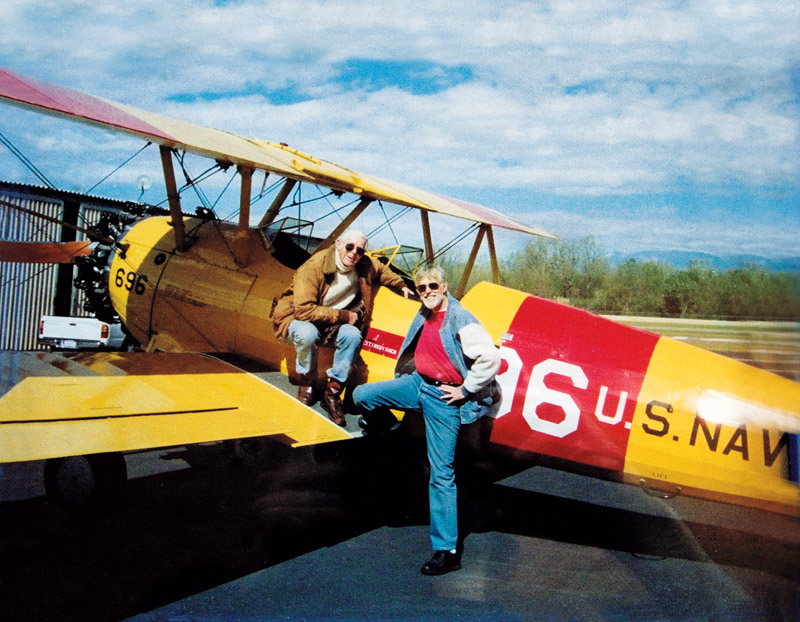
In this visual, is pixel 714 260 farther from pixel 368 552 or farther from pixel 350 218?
pixel 350 218

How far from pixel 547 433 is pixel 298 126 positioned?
287cm

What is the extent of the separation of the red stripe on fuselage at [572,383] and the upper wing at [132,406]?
39.9 inches

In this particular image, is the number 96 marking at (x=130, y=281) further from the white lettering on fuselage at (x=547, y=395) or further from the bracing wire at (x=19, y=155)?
the white lettering on fuselage at (x=547, y=395)

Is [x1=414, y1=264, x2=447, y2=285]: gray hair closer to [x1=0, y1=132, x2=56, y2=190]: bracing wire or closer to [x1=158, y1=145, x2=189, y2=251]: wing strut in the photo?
[x1=0, y1=132, x2=56, y2=190]: bracing wire

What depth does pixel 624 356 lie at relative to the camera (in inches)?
125

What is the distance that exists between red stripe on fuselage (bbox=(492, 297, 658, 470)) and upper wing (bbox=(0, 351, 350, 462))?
1.01 m

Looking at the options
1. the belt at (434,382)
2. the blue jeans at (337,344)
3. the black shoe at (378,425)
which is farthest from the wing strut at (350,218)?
the belt at (434,382)

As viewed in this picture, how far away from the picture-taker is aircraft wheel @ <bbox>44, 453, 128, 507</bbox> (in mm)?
3713

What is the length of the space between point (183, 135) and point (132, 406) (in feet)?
5.52

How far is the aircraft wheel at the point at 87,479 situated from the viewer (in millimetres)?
3713

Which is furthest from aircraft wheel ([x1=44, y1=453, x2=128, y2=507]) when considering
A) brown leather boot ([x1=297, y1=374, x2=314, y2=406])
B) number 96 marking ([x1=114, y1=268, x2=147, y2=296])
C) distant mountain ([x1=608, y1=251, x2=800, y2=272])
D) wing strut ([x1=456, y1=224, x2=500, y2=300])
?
distant mountain ([x1=608, y1=251, x2=800, y2=272])

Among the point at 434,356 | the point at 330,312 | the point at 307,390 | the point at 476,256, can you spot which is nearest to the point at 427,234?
the point at 476,256

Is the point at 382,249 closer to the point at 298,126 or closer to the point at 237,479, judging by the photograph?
the point at 298,126

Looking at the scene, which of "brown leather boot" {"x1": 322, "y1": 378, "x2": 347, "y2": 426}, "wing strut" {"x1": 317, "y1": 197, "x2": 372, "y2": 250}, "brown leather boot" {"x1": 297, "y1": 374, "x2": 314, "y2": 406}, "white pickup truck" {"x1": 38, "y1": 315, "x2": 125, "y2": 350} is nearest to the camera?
"brown leather boot" {"x1": 322, "y1": 378, "x2": 347, "y2": 426}
